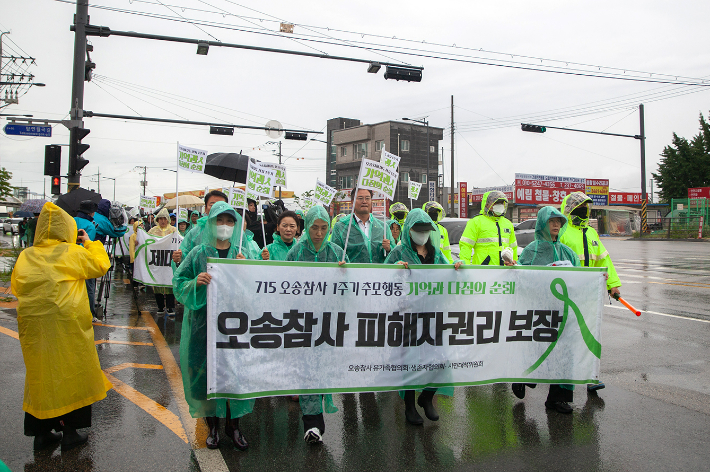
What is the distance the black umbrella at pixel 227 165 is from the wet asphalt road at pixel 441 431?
215 inches

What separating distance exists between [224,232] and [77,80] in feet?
32.8

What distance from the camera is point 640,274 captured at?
14328mm

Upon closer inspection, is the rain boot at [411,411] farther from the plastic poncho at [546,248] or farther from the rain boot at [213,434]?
the plastic poncho at [546,248]

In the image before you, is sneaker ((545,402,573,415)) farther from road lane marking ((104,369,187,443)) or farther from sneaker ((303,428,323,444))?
road lane marking ((104,369,187,443))

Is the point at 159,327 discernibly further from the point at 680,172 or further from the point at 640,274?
the point at 680,172

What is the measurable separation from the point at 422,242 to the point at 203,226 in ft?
5.83

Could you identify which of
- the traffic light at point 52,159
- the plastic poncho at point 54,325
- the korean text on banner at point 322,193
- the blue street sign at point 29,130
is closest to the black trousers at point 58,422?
the plastic poncho at point 54,325

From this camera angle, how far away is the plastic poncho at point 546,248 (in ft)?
15.5

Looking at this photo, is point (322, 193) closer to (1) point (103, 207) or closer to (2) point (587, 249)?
(1) point (103, 207)

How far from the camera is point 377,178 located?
489cm

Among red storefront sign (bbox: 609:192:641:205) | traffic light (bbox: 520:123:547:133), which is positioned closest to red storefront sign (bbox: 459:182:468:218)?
red storefront sign (bbox: 609:192:641:205)

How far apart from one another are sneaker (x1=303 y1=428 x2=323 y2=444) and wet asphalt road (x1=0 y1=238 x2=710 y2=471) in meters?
0.07

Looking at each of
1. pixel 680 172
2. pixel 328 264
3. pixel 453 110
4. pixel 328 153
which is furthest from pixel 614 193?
pixel 328 264

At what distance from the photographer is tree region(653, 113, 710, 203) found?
4656 cm
